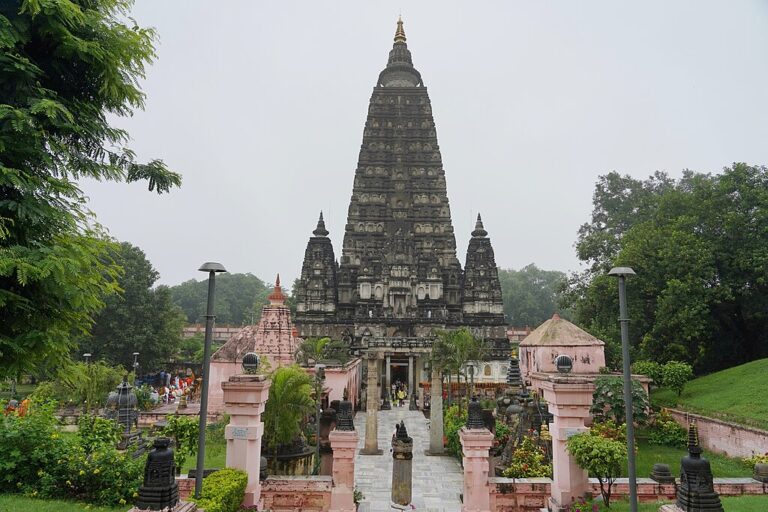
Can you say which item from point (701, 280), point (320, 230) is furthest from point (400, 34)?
point (701, 280)

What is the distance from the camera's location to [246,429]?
31.3ft

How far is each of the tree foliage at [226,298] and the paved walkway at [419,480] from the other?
64702mm

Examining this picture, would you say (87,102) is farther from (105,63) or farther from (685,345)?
(685,345)

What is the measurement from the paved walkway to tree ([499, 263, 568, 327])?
65.8 m

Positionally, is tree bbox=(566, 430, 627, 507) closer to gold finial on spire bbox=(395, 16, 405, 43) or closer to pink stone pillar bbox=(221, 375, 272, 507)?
pink stone pillar bbox=(221, 375, 272, 507)

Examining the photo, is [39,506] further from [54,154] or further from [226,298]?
[226,298]

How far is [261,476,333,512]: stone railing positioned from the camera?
10.1 metres

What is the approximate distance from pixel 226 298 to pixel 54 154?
90748mm

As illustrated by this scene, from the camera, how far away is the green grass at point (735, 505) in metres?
8.67

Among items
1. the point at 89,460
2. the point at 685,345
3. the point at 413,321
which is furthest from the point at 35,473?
the point at 413,321

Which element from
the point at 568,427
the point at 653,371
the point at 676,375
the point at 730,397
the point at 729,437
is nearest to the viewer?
the point at 568,427

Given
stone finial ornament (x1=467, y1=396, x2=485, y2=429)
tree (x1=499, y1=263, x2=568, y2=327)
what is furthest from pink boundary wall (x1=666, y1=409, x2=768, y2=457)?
tree (x1=499, y1=263, x2=568, y2=327)

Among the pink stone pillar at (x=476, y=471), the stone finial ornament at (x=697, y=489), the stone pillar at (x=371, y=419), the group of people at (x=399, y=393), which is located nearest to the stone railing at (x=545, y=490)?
the pink stone pillar at (x=476, y=471)

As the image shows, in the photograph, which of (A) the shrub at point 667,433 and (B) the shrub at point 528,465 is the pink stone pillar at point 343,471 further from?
(A) the shrub at point 667,433
